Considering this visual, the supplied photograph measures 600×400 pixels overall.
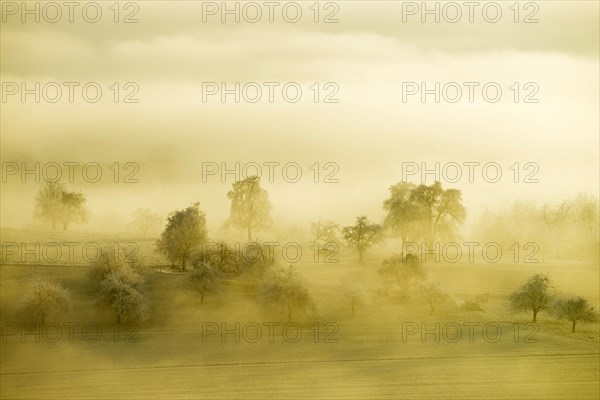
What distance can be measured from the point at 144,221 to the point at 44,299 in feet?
225

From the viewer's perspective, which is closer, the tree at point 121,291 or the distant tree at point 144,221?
the tree at point 121,291

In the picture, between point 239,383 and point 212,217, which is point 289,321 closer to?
point 239,383

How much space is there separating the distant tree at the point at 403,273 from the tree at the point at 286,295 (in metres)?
9.97

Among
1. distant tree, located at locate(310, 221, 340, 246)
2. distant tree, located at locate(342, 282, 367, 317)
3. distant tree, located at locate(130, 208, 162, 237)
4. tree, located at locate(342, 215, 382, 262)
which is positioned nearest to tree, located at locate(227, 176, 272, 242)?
distant tree, located at locate(310, 221, 340, 246)

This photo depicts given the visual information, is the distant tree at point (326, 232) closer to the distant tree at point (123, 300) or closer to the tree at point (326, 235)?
the tree at point (326, 235)

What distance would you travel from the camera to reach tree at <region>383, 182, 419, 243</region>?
9556 centimetres

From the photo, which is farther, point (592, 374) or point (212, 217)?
point (212, 217)

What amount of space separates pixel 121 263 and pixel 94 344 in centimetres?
1355

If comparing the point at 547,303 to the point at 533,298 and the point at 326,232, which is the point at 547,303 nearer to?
the point at 533,298

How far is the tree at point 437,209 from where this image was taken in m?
96.2

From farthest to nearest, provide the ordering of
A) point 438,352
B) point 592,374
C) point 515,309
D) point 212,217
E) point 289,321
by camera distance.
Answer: point 212,217, point 515,309, point 289,321, point 438,352, point 592,374

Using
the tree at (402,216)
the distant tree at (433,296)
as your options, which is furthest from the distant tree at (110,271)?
the tree at (402,216)

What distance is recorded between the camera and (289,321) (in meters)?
68.1

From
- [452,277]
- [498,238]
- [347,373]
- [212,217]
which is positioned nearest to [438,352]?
[347,373]
